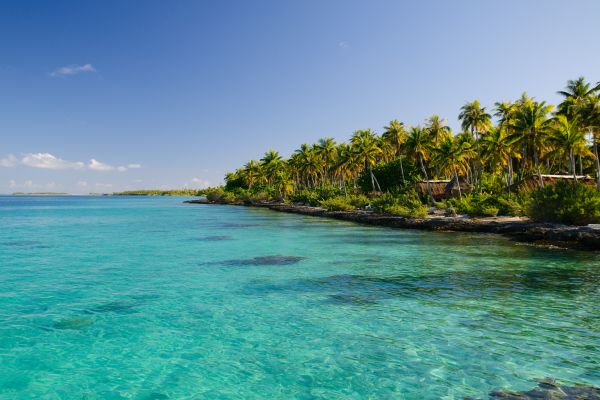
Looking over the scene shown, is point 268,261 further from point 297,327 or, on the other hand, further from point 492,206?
point 492,206

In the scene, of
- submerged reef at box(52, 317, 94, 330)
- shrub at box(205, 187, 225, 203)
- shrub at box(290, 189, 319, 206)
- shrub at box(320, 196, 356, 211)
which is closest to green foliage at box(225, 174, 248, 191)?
shrub at box(205, 187, 225, 203)

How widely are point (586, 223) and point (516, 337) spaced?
25291 mm

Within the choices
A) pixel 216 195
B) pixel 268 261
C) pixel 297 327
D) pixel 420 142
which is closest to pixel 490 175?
pixel 420 142

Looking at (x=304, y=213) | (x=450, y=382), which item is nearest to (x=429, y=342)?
(x=450, y=382)

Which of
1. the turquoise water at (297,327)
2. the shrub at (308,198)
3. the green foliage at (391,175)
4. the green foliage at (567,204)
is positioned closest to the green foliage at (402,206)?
the green foliage at (567,204)

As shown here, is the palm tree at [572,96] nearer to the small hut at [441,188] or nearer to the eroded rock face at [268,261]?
the small hut at [441,188]

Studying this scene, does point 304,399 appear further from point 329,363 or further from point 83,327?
point 83,327

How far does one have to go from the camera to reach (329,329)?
33.4ft

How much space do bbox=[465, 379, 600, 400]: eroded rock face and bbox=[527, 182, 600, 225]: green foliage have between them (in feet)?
87.5

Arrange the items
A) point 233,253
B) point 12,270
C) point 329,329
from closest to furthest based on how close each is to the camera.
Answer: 1. point 329,329
2. point 12,270
3. point 233,253

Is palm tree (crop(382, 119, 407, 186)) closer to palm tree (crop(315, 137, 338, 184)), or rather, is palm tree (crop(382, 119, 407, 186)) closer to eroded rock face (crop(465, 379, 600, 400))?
palm tree (crop(315, 137, 338, 184))

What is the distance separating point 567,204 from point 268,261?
2394 centimetres

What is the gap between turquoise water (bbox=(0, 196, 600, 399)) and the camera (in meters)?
7.38

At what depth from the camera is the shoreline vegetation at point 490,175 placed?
99.2ft
